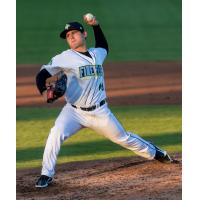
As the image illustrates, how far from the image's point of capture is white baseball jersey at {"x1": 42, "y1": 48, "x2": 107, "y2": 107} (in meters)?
7.52

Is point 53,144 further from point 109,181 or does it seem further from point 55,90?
point 109,181

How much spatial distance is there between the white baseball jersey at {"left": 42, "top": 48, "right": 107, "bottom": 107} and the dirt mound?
0.84m

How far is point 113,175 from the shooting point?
7895 mm

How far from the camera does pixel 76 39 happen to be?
25.1 ft

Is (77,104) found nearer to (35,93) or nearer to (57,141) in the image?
(57,141)

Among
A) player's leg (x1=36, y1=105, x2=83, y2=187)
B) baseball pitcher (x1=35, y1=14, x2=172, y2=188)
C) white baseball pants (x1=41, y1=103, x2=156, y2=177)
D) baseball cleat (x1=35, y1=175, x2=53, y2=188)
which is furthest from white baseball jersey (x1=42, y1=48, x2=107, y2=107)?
baseball cleat (x1=35, y1=175, x2=53, y2=188)

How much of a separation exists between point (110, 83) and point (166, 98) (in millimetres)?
Result: 2000

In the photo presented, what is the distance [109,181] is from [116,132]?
52cm

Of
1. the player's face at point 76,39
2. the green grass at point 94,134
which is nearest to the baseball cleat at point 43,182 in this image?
the green grass at point 94,134

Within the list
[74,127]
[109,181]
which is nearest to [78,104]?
[74,127]

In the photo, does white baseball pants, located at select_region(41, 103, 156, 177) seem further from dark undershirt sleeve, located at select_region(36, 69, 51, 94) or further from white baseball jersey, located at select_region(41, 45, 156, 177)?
dark undershirt sleeve, located at select_region(36, 69, 51, 94)

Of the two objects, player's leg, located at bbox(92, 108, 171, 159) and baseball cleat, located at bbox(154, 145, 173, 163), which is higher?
player's leg, located at bbox(92, 108, 171, 159)

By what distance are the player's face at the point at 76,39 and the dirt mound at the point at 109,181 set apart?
141 cm
